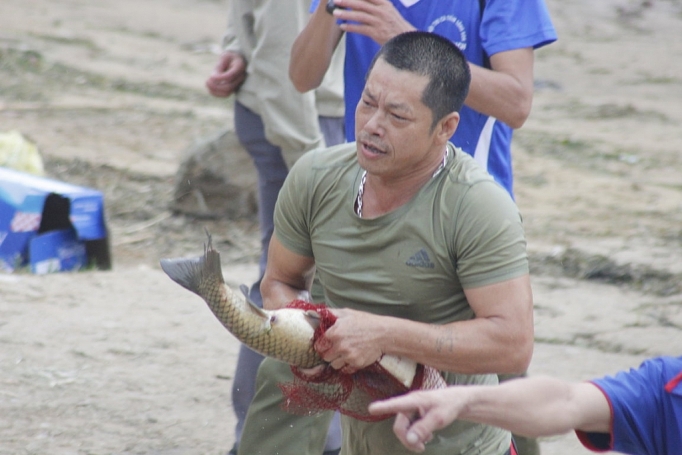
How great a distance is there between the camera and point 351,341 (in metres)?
2.43

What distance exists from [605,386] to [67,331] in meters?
3.36

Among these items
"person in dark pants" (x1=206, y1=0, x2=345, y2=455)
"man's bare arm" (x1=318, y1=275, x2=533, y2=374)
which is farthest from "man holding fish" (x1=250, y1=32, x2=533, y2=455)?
"person in dark pants" (x1=206, y1=0, x2=345, y2=455)

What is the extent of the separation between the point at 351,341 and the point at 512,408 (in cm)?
42

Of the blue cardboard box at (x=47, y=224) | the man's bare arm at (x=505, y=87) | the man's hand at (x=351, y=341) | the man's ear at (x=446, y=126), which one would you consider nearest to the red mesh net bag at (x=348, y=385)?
the man's hand at (x=351, y=341)

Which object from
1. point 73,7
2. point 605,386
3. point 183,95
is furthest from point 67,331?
point 73,7

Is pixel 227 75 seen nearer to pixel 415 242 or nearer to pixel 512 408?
pixel 415 242

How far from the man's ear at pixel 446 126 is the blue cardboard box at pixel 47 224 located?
3.55 m

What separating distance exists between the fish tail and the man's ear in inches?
26.1

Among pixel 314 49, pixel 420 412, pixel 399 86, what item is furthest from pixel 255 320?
pixel 314 49

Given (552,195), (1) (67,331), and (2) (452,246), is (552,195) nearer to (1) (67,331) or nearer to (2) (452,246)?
(1) (67,331)

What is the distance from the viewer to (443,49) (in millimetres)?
2631

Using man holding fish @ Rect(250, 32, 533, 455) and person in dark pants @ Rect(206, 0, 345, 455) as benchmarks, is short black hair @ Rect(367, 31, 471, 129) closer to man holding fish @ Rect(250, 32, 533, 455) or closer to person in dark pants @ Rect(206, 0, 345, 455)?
man holding fish @ Rect(250, 32, 533, 455)

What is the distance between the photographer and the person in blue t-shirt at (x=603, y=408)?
2201 millimetres

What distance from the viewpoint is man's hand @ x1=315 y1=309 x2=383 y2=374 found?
7.97 ft
